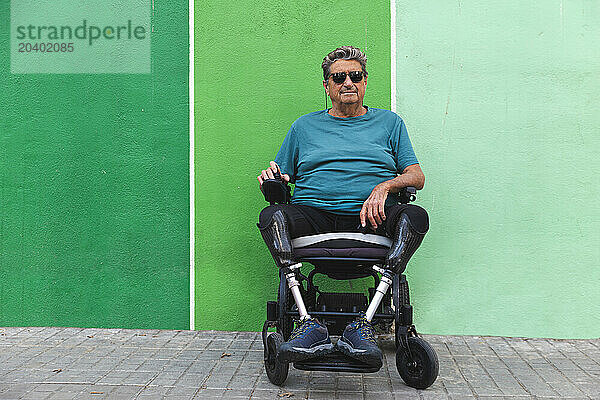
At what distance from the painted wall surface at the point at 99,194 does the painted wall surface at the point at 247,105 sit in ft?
0.49

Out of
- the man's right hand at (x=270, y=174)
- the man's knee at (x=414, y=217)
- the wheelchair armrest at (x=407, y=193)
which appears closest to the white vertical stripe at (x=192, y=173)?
the man's right hand at (x=270, y=174)

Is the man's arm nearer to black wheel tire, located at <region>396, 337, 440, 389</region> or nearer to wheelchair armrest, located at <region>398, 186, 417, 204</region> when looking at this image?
wheelchair armrest, located at <region>398, 186, 417, 204</region>

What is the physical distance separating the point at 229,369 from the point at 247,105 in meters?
1.86

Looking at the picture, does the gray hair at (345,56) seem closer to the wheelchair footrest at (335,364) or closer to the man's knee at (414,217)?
the man's knee at (414,217)

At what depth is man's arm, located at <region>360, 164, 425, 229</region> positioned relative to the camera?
11.0ft

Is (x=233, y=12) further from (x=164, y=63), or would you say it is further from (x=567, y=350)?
(x=567, y=350)

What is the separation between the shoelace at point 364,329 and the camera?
2945 mm

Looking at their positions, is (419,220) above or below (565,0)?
below

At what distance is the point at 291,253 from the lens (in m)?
3.25

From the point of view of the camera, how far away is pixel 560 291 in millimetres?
4289

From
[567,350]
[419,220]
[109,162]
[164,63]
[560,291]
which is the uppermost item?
[164,63]

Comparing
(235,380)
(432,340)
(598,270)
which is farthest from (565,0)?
(235,380)

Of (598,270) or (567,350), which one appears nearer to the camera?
(567,350)

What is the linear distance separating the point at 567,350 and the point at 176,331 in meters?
2.57
